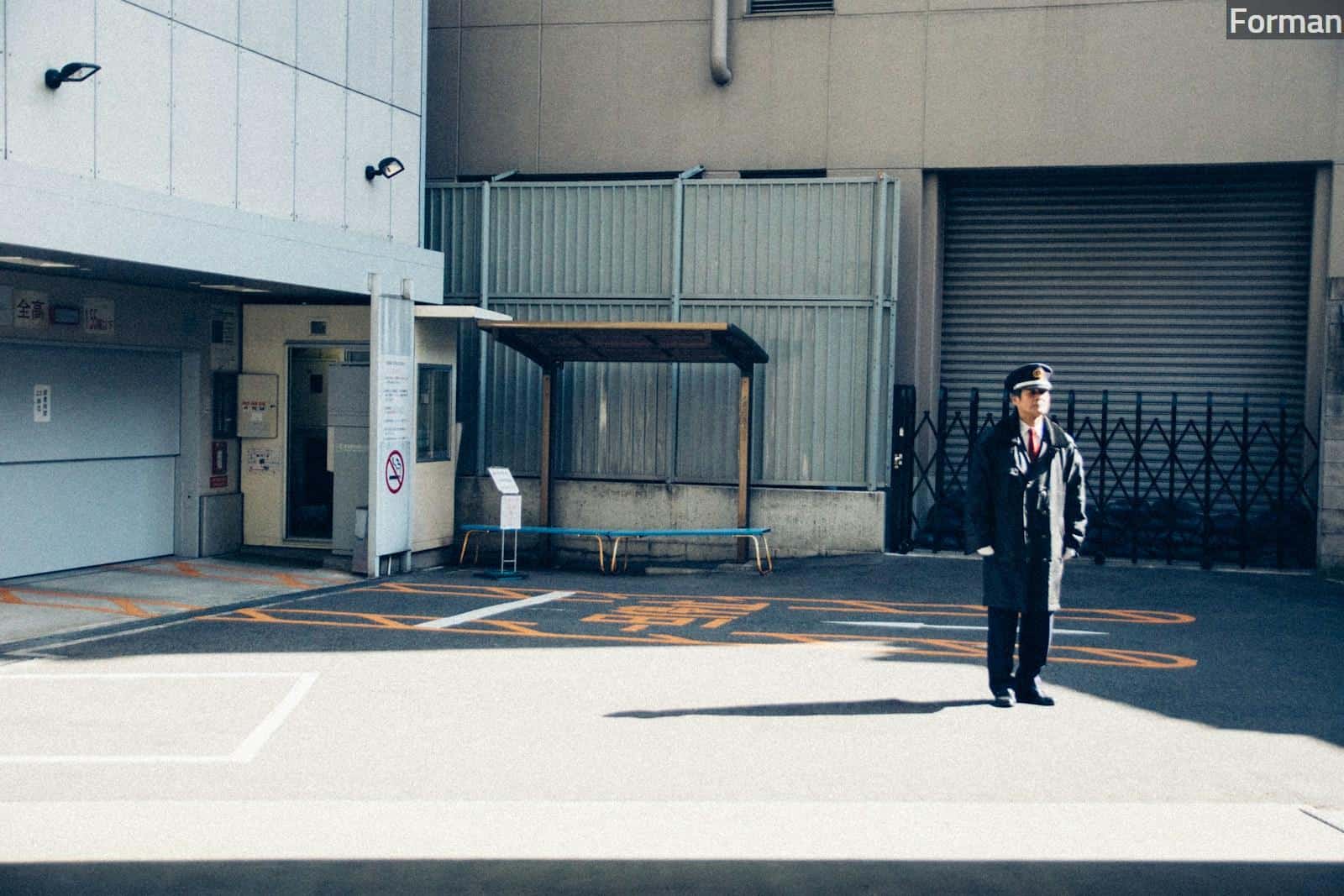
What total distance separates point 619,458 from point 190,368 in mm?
4894

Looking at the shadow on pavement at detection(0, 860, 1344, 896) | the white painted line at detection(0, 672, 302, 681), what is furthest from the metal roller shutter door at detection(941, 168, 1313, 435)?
the shadow on pavement at detection(0, 860, 1344, 896)

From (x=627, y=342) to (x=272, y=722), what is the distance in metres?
8.24

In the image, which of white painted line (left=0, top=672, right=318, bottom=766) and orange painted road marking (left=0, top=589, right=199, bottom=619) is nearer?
white painted line (left=0, top=672, right=318, bottom=766)

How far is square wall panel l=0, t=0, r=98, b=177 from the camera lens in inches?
410

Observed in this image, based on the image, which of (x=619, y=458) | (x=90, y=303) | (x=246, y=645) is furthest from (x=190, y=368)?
(x=246, y=645)

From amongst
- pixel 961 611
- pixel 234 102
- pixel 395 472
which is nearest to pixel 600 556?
pixel 395 472

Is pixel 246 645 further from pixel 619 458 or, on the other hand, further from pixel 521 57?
pixel 521 57

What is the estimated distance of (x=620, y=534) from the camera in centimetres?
1592

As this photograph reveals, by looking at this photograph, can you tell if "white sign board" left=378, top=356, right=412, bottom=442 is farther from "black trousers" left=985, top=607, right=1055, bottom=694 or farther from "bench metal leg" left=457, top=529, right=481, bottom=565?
"black trousers" left=985, top=607, right=1055, bottom=694

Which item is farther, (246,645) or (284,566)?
(284,566)

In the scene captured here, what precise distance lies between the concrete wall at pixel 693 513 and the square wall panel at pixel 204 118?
571 cm

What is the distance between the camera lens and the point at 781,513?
54.7 ft

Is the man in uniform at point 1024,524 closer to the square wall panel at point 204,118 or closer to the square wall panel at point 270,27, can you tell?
the square wall panel at point 204,118

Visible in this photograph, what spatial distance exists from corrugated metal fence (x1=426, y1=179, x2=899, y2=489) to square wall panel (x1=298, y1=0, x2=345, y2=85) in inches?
135
